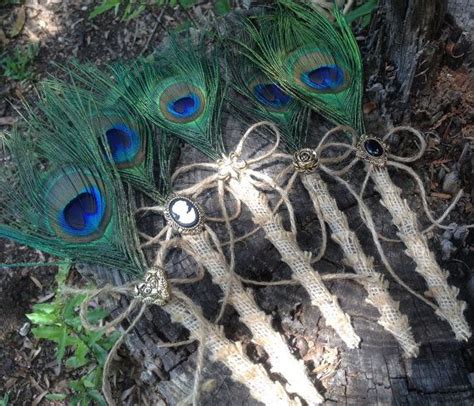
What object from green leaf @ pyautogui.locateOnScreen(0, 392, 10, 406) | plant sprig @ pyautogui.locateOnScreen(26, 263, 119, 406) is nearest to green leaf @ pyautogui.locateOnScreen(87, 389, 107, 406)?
plant sprig @ pyautogui.locateOnScreen(26, 263, 119, 406)

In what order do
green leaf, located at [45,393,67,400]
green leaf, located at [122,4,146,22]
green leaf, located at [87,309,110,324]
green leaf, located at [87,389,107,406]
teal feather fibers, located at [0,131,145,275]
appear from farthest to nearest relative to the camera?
green leaf, located at [122,4,146,22]
green leaf, located at [45,393,67,400]
green leaf, located at [87,389,107,406]
green leaf, located at [87,309,110,324]
teal feather fibers, located at [0,131,145,275]

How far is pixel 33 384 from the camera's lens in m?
2.70

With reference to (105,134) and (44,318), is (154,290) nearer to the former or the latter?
(105,134)

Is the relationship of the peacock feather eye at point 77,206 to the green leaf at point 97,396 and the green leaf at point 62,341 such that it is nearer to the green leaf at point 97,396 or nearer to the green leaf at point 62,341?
the green leaf at point 62,341

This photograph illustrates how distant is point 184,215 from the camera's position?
6.16 ft

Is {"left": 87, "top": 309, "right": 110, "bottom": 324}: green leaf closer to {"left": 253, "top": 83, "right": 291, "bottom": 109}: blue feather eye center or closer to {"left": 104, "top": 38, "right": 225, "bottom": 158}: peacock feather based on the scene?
{"left": 104, "top": 38, "right": 225, "bottom": 158}: peacock feather

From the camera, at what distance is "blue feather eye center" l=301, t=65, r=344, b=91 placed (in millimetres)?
2156

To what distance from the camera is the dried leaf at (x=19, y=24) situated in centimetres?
384

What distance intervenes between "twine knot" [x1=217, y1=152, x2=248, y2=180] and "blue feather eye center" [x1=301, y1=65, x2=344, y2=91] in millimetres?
450

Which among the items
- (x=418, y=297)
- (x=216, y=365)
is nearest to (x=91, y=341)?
(x=216, y=365)

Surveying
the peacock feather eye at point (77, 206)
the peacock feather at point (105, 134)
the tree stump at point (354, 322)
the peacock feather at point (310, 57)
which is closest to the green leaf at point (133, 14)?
the peacock feather at point (310, 57)

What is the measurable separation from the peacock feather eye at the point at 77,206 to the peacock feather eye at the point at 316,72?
878mm

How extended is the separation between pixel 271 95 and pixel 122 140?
62 cm

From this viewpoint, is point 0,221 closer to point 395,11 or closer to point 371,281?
point 371,281
